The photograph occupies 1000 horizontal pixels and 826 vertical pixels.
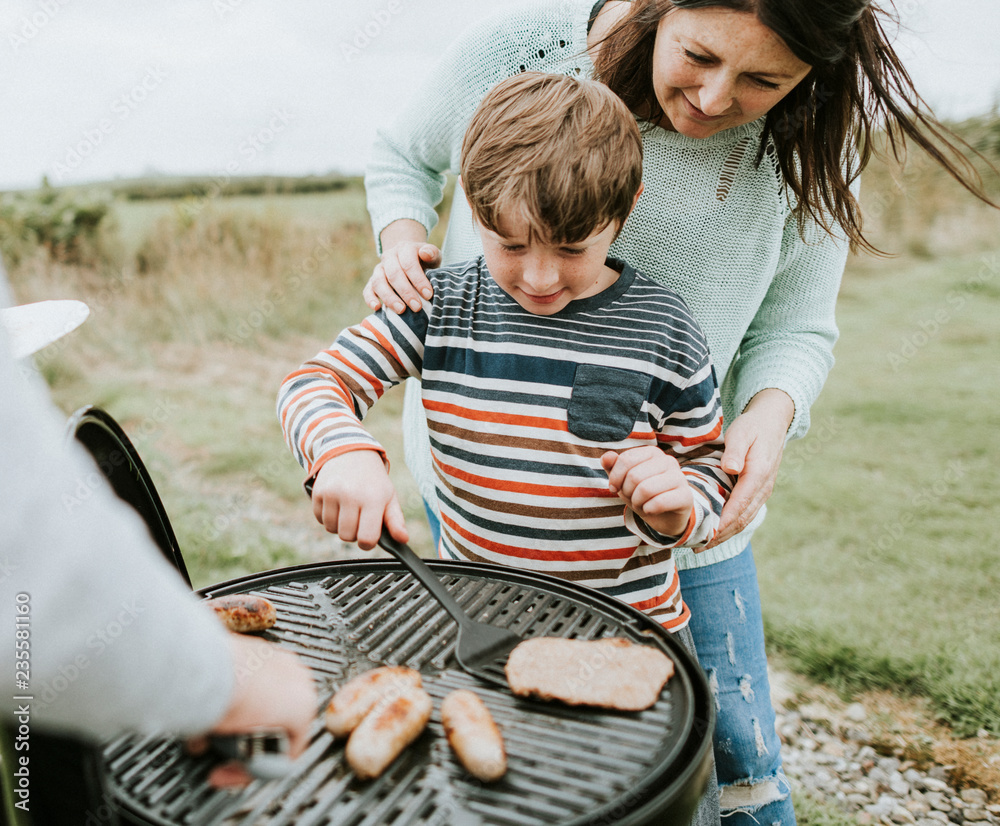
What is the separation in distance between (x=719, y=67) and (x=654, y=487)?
79 centimetres

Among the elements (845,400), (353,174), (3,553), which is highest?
(3,553)

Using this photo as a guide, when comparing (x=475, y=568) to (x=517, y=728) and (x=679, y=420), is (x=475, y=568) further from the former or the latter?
(x=679, y=420)

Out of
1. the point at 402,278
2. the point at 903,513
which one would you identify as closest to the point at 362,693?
the point at 402,278

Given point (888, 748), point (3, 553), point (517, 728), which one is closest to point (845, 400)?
point (888, 748)

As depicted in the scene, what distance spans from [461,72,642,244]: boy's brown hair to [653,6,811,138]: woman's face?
0.13 meters

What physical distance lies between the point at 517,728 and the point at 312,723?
0.88 feet

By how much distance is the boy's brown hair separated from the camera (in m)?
1.29

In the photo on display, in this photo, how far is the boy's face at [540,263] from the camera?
4.37 feet

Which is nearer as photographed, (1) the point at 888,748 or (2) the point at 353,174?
(1) the point at 888,748

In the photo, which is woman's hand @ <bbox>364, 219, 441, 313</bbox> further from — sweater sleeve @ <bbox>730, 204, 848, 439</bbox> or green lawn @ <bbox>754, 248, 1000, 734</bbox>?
green lawn @ <bbox>754, 248, 1000, 734</bbox>

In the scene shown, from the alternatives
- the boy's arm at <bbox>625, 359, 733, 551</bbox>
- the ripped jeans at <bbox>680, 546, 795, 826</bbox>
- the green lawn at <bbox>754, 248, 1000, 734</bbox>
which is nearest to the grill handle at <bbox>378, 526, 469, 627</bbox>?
the boy's arm at <bbox>625, 359, 733, 551</bbox>

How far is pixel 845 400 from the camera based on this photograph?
5.57 metres
